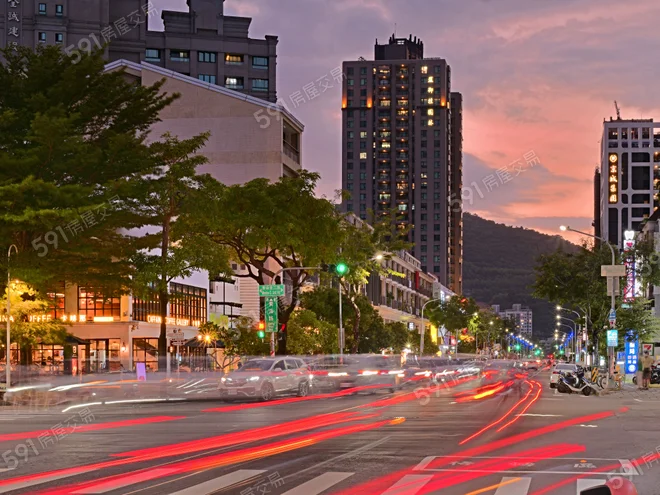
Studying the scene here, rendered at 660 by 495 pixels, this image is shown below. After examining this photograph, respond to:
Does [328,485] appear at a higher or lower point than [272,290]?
lower

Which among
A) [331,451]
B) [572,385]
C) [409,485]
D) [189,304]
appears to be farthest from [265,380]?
[189,304]

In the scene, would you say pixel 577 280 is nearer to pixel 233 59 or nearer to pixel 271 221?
pixel 271 221

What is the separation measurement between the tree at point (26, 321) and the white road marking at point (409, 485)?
3124 centimetres

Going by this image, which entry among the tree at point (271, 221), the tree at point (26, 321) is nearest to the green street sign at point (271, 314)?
the tree at point (271, 221)

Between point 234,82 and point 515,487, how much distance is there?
427 feet

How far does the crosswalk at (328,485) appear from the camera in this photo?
40.6ft

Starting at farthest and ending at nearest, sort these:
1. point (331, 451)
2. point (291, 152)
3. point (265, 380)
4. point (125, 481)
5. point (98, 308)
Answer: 1. point (291, 152)
2. point (98, 308)
3. point (265, 380)
4. point (331, 451)
5. point (125, 481)

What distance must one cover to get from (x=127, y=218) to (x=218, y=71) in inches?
3712

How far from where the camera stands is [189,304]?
73.2 m

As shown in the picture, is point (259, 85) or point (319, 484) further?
point (259, 85)

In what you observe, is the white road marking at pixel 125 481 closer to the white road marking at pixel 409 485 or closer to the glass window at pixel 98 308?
the white road marking at pixel 409 485

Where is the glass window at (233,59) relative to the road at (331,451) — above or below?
above

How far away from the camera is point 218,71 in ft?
451

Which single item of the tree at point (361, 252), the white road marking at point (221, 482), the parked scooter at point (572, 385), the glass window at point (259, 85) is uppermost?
the glass window at point (259, 85)
